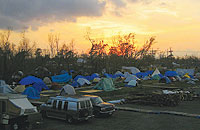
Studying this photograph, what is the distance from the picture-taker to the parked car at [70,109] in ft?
40.6

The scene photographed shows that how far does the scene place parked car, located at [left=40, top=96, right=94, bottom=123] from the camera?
1237 centimetres

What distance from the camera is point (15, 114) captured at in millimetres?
10859

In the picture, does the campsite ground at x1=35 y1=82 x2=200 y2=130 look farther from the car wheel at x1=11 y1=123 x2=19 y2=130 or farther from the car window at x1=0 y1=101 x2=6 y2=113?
the car window at x1=0 y1=101 x2=6 y2=113

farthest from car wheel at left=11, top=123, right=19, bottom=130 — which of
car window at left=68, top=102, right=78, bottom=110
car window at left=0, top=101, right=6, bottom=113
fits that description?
car window at left=68, top=102, right=78, bottom=110

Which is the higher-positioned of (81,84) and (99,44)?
(99,44)

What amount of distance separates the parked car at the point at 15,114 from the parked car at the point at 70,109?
1887 millimetres

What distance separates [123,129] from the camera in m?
11.8

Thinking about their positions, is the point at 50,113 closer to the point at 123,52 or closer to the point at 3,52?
the point at 3,52

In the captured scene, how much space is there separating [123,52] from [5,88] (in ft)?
224

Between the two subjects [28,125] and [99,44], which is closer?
[28,125]

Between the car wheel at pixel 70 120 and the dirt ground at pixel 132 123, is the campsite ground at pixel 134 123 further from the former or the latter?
the car wheel at pixel 70 120

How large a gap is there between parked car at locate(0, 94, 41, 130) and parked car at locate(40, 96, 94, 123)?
1.89 metres

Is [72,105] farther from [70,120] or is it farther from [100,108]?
[100,108]

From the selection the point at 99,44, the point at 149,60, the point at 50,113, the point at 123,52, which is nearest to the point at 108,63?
the point at 99,44
